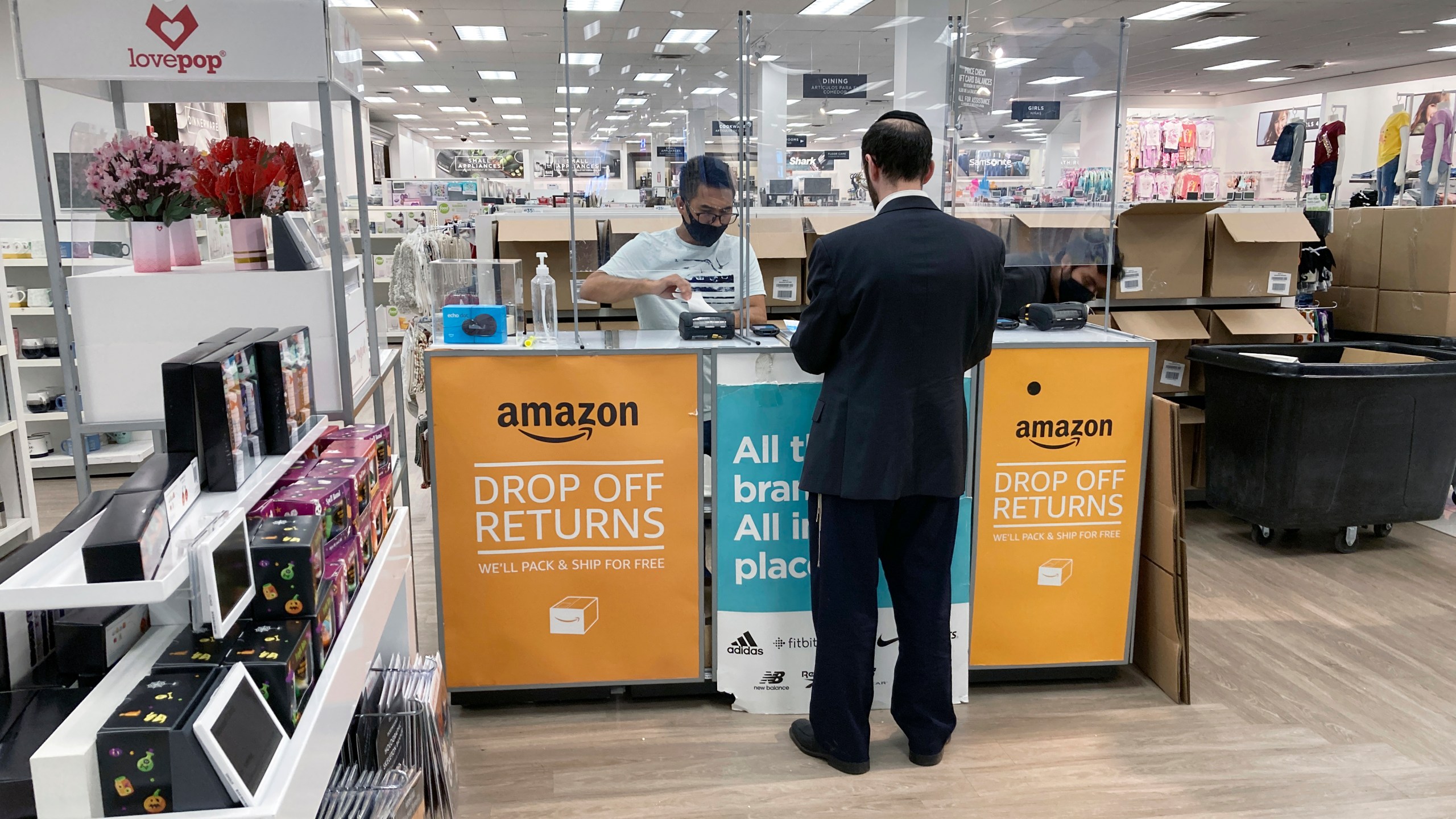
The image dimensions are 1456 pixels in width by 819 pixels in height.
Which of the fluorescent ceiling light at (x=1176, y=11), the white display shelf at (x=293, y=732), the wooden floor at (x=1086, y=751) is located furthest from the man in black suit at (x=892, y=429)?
the fluorescent ceiling light at (x=1176, y=11)

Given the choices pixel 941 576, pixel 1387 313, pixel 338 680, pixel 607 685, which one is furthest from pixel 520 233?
pixel 1387 313

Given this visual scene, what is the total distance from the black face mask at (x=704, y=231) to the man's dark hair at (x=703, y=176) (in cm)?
7

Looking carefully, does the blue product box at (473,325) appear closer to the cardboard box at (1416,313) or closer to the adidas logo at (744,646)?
the adidas logo at (744,646)

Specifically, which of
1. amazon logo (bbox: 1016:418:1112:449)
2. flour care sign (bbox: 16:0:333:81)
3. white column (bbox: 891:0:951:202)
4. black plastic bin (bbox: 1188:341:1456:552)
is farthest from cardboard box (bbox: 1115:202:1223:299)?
flour care sign (bbox: 16:0:333:81)

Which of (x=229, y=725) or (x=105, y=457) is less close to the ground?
(x=229, y=725)

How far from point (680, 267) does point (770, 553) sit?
981 millimetres

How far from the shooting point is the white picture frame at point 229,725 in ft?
3.69

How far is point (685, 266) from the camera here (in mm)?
3100

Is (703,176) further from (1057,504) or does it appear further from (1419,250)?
(1419,250)

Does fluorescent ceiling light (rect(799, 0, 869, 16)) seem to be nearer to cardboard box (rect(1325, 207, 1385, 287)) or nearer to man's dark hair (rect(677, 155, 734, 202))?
cardboard box (rect(1325, 207, 1385, 287))

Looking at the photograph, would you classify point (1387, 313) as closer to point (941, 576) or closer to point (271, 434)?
point (941, 576)

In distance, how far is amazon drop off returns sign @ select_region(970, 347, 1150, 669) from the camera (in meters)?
2.82

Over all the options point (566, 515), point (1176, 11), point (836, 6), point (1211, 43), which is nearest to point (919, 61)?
point (566, 515)

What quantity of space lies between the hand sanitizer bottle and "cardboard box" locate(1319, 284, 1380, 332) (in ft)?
15.0
